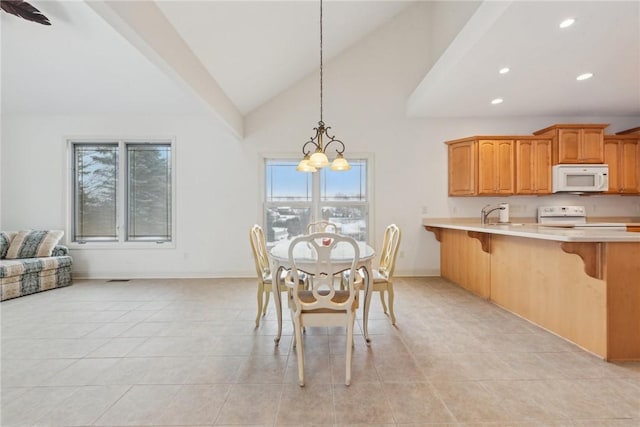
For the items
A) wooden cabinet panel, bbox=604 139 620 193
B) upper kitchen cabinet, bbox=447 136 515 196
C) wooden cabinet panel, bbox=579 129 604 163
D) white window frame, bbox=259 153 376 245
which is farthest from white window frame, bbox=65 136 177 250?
wooden cabinet panel, bbox=604 139 620 193

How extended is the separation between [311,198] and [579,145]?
3993 mm

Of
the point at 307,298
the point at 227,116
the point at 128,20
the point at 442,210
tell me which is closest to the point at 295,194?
the point at 227,116

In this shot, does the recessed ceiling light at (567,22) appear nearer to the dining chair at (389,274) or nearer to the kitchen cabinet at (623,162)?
the dining chair at (389,274)

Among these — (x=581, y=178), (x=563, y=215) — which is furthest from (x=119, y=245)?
(x=581, y=178)

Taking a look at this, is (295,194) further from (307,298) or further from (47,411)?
(47,411)

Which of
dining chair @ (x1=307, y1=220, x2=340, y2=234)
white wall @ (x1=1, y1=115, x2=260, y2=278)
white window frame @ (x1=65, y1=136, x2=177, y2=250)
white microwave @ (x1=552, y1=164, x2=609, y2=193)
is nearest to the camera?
dining chair @ (x1=307, y1=220, x2=340, y2=234)

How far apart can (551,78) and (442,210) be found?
6.88ft

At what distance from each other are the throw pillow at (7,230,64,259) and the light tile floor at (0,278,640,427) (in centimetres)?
133

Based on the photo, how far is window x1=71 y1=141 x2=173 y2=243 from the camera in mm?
4457

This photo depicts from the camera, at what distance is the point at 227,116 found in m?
3.59

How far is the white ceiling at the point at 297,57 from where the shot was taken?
2.22 meters

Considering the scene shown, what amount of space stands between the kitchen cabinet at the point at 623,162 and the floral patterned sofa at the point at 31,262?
7966mm

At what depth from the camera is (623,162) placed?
4172 mm

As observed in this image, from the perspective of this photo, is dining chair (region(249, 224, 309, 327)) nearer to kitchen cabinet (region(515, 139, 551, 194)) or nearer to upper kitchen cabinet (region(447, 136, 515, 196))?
upper kitchen cabinet (region(447, 136, 515, 196))
